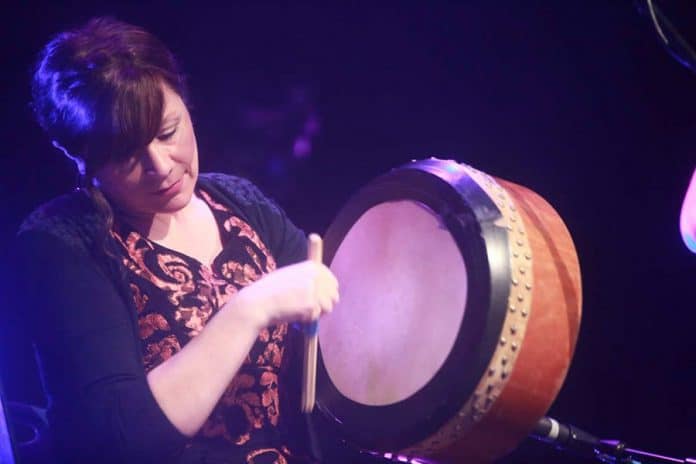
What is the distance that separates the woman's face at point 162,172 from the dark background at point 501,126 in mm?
733

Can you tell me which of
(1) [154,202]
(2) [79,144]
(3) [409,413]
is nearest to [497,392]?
(3) [409,413]

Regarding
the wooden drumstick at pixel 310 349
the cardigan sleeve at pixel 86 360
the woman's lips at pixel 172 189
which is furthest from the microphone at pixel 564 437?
the woman's lips at pixel 172 189

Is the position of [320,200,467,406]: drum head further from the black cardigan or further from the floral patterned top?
the black cardigan

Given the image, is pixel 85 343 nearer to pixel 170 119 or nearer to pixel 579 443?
pixel 170 119

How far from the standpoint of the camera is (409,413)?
3.29 ft

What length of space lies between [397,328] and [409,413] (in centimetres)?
19

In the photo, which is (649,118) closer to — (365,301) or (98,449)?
(365,301)

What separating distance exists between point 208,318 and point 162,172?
282mm

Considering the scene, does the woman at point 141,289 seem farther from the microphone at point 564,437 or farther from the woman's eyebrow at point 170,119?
the microphone at point 564,437

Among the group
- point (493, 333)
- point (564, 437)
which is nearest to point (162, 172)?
point (493, 333)

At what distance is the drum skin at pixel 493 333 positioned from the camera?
0.94 metres

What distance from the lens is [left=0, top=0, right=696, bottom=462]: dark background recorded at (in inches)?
71.7

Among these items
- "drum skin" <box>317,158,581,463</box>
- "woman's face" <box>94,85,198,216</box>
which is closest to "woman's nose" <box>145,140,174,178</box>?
"woman's face" <box>94,85,198,216</box>

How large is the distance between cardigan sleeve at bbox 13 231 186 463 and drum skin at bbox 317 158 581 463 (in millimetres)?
351
